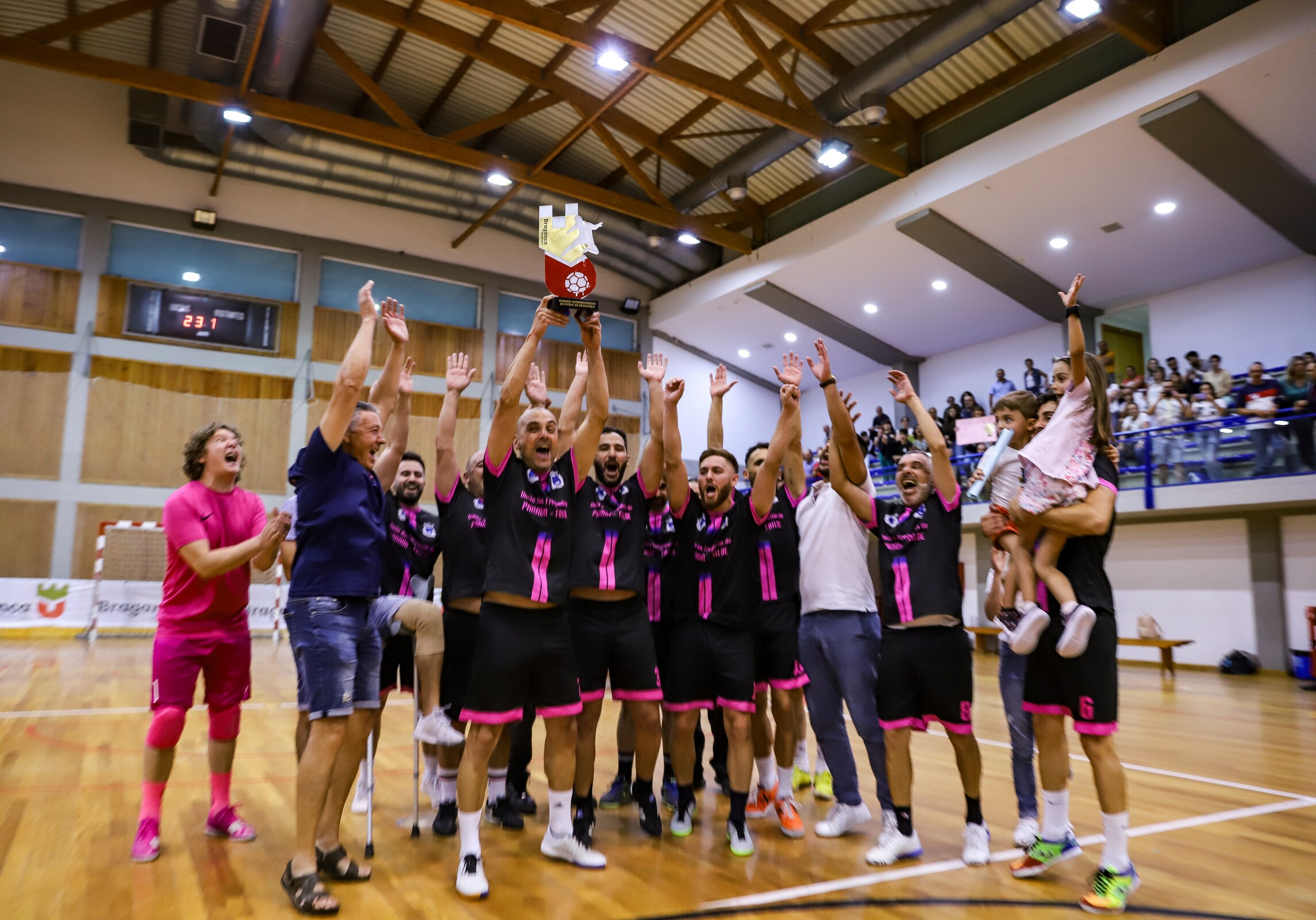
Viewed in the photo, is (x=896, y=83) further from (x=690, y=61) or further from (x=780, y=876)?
(x=780, y=876)

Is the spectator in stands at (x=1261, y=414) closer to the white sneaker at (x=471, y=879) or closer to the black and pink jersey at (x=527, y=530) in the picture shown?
the black and pink jersey at (x=527, y=530)

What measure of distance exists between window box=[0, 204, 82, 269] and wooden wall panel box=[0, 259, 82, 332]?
0.21 meters

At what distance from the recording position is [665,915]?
3.29 meters

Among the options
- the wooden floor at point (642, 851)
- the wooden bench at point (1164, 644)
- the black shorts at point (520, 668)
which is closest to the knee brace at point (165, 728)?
the wooden floor at point (642, 851)

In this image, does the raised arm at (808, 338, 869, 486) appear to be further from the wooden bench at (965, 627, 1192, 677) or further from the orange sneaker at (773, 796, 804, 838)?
the wooden bench at (965, 627, 1192, 677)

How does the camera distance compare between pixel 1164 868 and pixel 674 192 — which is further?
pixel 674 192

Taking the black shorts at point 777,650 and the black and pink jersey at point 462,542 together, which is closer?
the black and pink jersey at point 462,542

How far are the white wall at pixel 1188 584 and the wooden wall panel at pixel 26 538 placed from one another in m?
19.0

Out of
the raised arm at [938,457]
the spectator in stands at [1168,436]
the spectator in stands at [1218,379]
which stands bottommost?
the raised arm at [938,457]

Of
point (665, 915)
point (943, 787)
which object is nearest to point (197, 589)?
point (665, 915)

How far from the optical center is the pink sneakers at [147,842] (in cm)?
387

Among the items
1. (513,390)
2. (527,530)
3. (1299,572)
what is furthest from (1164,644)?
(513,390)

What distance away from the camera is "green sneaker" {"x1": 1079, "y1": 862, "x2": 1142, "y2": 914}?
3.40 m

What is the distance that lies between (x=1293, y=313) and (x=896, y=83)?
8.06 m
